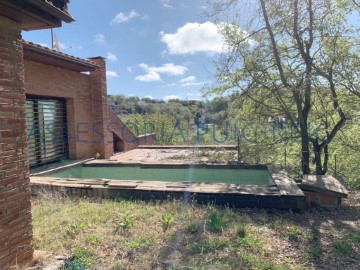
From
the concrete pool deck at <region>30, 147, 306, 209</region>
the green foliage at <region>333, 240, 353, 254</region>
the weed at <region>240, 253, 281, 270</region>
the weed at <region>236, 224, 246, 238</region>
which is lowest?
the green foliage at <region>333, 240, 353, 254</region>

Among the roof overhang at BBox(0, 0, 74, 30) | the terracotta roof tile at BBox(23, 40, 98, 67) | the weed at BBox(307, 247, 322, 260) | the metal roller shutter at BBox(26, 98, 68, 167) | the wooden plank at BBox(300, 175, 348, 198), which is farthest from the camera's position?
the metal roller shutter at BBox(26, 98, 68, 167)

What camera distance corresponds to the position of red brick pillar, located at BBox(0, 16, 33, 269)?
3172mm

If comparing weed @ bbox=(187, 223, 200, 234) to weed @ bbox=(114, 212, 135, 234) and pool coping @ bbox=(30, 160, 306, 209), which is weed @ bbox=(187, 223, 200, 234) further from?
pool coping @ bbox=(30, 160, 306, 209)

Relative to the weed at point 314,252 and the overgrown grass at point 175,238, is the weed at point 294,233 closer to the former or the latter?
the overgrown grass at point 175,238

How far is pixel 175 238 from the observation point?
460cm

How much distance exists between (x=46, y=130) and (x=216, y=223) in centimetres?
761

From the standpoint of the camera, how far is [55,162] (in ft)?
34.7

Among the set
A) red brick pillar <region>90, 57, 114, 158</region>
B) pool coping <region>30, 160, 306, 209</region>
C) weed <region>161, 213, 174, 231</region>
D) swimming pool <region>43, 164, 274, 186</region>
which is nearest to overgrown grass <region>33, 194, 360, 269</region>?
weed <region>161, 213, 174, 231</region>

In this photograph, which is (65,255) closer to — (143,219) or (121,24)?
(143,219)

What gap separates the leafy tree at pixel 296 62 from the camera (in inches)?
339

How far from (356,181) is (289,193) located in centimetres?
577

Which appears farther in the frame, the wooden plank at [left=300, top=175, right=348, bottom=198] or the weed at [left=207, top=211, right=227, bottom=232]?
the wooden plank at [left=300, top=175, right=348, bottom=198]

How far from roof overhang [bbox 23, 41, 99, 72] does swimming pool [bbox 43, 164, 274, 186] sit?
3616 millimetres

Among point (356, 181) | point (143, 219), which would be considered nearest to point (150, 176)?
point (143, 219)
